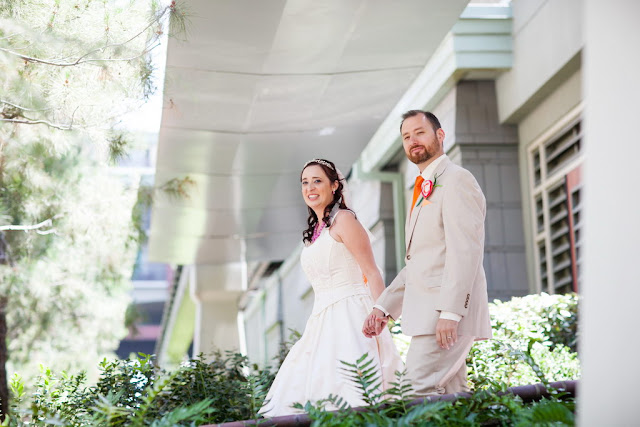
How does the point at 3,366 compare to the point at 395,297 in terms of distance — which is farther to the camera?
the point at 3,366

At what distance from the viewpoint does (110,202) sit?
27.4ft

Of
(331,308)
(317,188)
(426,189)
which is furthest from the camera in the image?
(317,188)

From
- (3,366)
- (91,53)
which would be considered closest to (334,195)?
(91,53)

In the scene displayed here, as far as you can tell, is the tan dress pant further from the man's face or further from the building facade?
the building facade

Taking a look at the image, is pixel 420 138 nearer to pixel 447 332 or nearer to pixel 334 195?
pixel 447 332

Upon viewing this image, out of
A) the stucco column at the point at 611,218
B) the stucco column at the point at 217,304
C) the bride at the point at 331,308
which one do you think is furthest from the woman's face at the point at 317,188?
the stucco column at the point at 217,304

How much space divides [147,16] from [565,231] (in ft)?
15.0

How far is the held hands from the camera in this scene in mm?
4074

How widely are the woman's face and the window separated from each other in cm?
376

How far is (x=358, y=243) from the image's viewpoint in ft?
15.0

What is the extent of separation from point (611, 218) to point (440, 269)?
6.15 ft

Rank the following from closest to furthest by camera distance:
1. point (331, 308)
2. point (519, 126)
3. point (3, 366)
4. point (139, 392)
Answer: point (331, 308) < point (139, 392) < point (3, 366) < point (519, 126)

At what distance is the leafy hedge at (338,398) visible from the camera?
8.95 feet

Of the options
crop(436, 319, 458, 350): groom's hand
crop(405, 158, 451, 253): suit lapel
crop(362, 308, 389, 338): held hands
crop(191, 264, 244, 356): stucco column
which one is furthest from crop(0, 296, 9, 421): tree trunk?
crop(191, 264, 244, 356): stucco column
